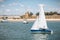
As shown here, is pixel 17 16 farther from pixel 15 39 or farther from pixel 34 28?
pixel 15 39

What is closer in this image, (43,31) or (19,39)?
(19,39)

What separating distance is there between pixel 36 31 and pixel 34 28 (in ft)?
1.08

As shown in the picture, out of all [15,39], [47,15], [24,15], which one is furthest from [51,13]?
[15,39]

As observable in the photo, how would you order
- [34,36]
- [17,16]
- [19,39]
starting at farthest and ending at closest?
[17,16]
[34,36]
[19,39]

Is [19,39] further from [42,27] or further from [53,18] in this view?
[53,18]

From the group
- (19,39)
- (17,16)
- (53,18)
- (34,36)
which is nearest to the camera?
(19,39)

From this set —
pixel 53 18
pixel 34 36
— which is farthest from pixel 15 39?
pixel 53 18

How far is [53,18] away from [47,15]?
57.4 inches

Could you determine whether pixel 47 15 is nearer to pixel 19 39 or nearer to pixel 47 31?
pixel 47 31

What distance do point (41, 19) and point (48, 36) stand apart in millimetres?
1183

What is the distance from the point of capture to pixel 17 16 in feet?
61.0

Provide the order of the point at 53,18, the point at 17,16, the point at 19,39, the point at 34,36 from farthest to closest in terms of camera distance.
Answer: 1. the point at 53,18
2. the point at 17,16
3. the point at 34,36
4. the point at 19,39

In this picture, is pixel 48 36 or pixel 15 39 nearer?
pixel 15 39

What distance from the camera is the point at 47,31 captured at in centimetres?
1568
